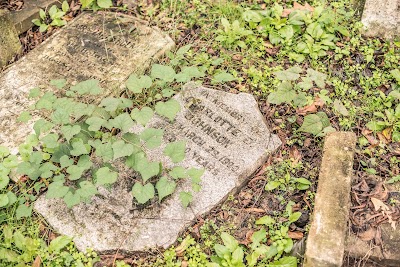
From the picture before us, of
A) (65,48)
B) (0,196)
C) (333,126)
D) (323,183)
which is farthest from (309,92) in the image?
(0,196)

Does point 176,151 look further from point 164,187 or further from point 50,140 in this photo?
point 50,140

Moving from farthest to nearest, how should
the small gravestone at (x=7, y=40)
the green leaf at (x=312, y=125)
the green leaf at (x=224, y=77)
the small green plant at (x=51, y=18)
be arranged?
the small green plant at (x=51, y=18)
the small gravestone at (x=7, y=40)
the green leaf at (x=224, y=77)
the green leaf at (x=312, y=125)

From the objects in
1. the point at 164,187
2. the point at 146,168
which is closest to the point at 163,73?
the point at 146,168

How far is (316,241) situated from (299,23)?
2.17 metres

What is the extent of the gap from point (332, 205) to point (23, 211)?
1983 millimetres

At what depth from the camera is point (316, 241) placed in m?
2.47

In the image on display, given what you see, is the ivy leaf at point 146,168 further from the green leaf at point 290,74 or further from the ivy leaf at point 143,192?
the green leaf at point 290,74

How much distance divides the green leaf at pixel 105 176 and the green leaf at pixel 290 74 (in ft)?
5.03

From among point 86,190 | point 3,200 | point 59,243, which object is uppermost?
point 86,190

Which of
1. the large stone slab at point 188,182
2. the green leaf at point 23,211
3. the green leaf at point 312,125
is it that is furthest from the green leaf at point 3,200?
the green leaf at point 312,125

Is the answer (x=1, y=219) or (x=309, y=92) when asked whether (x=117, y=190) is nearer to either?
(x=1, y=219)

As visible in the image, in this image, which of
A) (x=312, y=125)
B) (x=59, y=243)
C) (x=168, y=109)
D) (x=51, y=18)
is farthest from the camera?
(x=51, y=18)

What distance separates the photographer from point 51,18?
427cm

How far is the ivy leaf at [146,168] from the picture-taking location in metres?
2.85
